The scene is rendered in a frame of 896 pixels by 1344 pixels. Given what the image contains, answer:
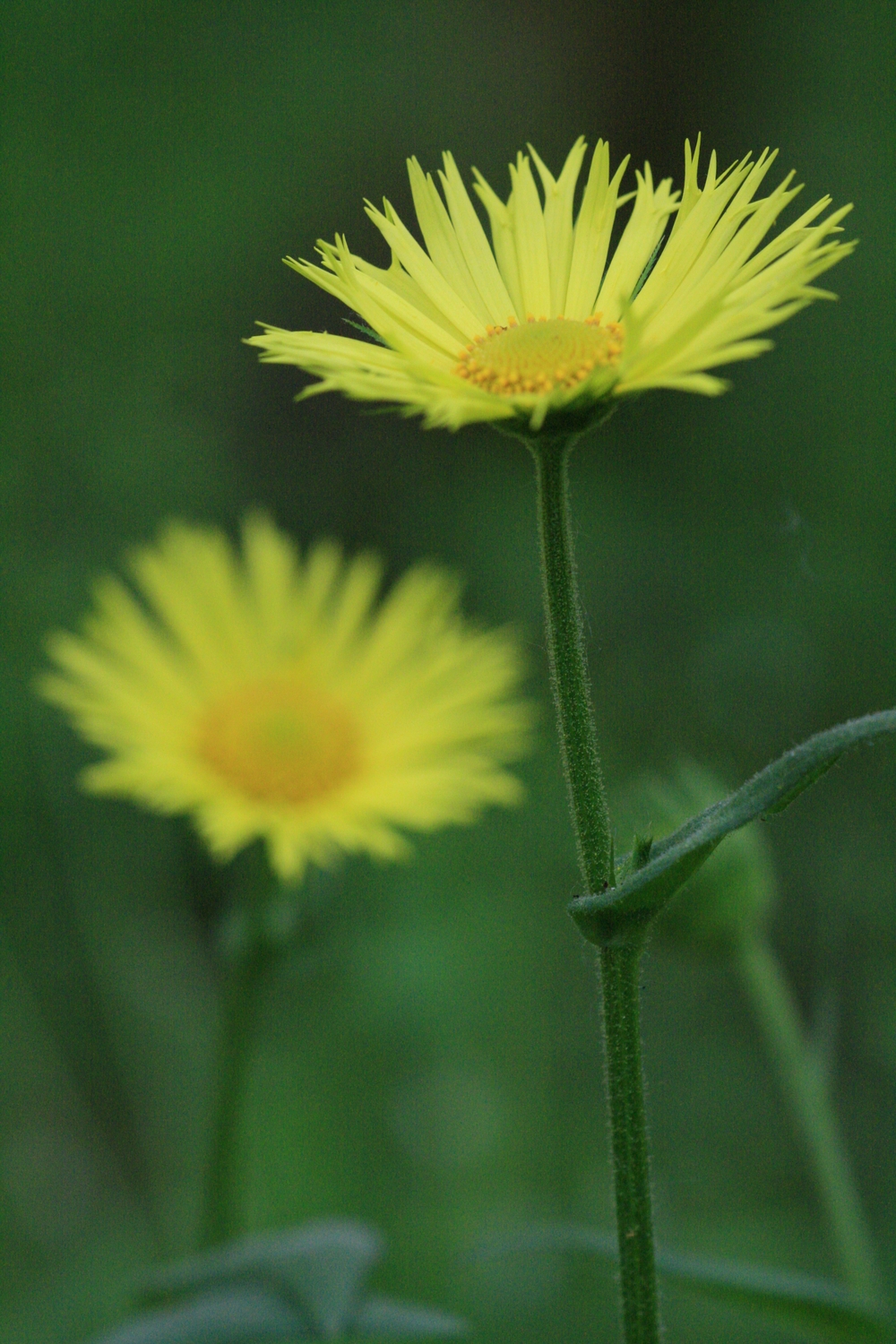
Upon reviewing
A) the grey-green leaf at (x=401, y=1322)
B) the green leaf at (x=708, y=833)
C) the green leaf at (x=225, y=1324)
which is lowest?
the green leaf at (x=225, y=1324)

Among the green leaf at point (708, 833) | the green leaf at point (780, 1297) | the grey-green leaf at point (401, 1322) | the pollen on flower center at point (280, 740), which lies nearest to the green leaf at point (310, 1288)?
the grey-green leaf at point (401, 1322)

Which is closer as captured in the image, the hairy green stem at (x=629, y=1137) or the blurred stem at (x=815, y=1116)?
the hairy green stem at (x=629, y=1137)

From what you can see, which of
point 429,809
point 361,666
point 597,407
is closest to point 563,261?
point 597,407

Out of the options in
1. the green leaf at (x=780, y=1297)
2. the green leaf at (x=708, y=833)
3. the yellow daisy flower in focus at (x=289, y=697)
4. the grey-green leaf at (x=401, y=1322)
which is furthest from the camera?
the yellow daisy flower in focus at (x=289, y=697)

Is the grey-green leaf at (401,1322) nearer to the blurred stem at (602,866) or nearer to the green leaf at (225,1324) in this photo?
the green leaf at (225,1324)

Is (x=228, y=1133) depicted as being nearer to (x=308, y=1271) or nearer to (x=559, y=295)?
(x=308, y=1271)

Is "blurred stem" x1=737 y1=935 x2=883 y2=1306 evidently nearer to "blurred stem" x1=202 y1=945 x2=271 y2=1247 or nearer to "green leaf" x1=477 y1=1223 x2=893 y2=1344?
"green leaf" x1=477 y1=1223 x2=893 y2=1344

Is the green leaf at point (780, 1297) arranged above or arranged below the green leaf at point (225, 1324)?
above

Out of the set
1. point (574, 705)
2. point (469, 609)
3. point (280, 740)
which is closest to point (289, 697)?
point (280, 740)
